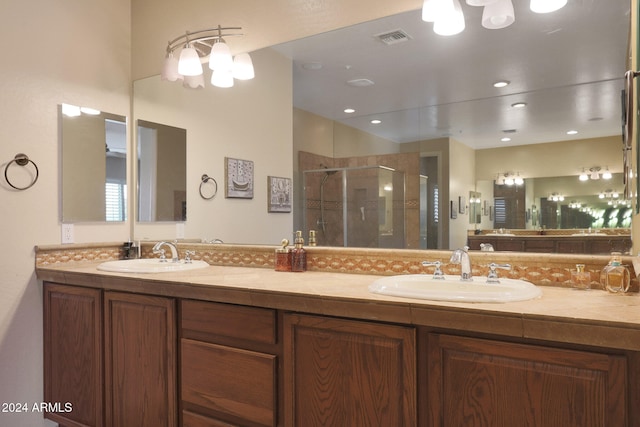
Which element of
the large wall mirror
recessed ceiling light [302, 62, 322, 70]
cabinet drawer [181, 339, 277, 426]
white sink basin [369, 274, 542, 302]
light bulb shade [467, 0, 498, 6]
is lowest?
cabinet drawer [181, 339, 277, 426]

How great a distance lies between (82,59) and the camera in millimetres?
2418

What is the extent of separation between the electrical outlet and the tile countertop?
0.48 m

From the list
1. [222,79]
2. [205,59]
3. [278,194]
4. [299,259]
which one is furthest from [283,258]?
[205,59]

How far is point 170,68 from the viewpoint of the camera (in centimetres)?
243

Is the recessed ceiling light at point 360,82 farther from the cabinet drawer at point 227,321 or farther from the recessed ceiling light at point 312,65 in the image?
the cabinet drawer at point 227,321

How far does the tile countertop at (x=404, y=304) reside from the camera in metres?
1.03

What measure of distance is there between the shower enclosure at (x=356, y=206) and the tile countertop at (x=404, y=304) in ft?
0.60

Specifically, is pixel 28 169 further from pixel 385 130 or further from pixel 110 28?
pixel 385 130

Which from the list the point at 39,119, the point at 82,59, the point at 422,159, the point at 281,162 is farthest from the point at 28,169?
the point at 422,159

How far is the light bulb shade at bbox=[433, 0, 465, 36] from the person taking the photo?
168cm

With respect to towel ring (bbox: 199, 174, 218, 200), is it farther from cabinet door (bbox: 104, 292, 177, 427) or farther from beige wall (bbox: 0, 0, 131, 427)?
cabinet door (bbox: 104, 292, 177, 427)

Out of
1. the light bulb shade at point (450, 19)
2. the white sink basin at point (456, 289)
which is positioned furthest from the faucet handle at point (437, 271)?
the light bulb shade at point (450, 19)

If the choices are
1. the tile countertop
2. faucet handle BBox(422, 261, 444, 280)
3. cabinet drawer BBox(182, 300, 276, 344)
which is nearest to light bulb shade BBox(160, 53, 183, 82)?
the tile countertop

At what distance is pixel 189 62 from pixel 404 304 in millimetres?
1742
